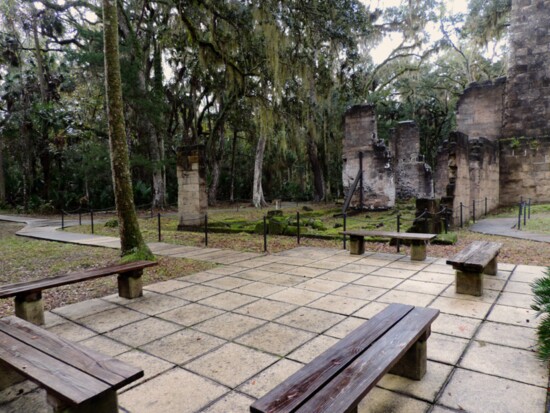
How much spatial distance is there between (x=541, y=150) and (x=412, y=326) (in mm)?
15287

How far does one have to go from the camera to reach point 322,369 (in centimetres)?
197

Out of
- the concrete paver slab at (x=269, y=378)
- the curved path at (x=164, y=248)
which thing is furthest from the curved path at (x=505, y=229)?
the concrete paver slab at (x=269, y=378)

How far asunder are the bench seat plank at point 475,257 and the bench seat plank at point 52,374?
386 centimetres

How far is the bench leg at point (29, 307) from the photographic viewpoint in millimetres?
3607

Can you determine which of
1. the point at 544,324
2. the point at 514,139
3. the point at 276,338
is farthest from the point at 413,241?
the point at 514,139

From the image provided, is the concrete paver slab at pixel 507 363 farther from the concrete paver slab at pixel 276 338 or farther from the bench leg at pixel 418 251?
the bench leg at pixel 418 251

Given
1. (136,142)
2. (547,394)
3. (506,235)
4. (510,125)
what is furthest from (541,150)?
(136,142)

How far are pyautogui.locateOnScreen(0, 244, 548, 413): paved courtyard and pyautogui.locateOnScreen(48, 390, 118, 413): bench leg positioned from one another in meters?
0.42

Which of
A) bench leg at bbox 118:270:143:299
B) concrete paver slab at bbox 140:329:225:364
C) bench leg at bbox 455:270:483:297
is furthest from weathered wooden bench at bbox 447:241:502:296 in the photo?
bench leg at bbox 118:270:143:299

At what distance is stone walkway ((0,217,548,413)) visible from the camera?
2336 millimetres

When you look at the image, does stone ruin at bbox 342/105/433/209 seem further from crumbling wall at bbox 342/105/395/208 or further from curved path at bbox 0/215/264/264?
curved path at bbox 0/215/264/264

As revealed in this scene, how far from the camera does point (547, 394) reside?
230 centimetres

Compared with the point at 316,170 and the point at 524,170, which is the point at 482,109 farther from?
the point at 316,170

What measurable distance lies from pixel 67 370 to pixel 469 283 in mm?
4145
